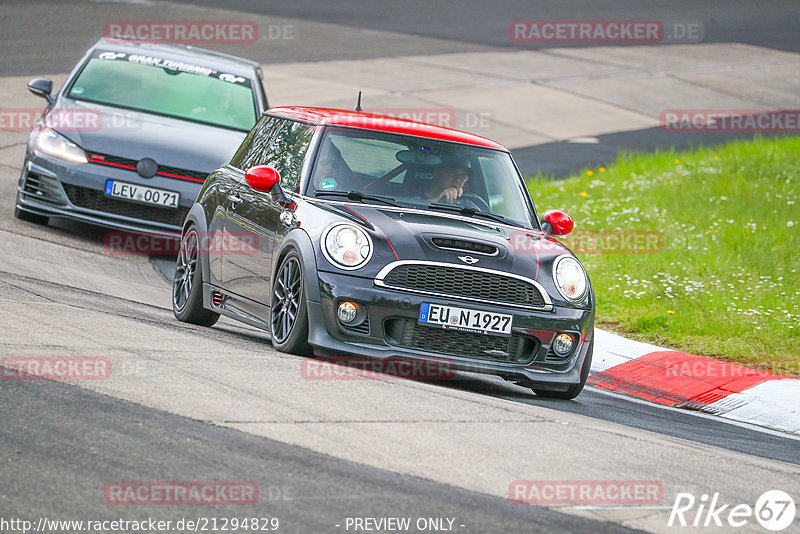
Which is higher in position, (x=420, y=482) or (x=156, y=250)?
(x=420, y=482)

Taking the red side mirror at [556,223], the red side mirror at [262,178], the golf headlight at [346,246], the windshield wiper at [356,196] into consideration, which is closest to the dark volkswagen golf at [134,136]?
the red side mirror at [262,178]

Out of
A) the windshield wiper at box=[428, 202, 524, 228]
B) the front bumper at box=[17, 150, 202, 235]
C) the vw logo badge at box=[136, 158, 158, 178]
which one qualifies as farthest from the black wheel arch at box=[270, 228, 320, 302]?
the vw logo badge at box=[136, 158, 158, 178]

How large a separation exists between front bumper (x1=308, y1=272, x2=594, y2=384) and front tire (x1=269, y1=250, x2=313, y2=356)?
11cm

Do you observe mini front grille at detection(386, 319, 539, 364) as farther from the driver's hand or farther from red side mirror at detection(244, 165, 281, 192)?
red side mirror at detection(244, 165, 281, 192)

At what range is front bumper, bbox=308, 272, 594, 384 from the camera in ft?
23.7

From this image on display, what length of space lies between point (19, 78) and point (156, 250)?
954 centimetres

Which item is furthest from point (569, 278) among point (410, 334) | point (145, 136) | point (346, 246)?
point (145, 136)

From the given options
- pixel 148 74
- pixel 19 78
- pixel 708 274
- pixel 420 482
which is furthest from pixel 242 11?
pixel 420 482

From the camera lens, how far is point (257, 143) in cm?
912

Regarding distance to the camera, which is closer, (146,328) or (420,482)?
(420,482)

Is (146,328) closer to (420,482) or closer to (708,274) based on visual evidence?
(420,482)

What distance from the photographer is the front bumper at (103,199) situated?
11539 millimetres

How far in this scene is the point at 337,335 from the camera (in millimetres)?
7266

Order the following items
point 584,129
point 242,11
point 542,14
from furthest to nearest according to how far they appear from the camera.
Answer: point 542,14
point 242,11
point 584,129
